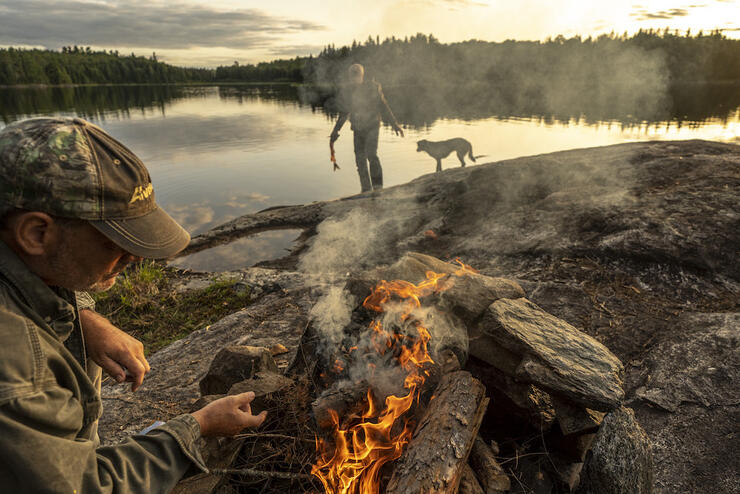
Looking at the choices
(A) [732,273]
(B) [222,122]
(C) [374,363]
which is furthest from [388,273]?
(B) [222,122]

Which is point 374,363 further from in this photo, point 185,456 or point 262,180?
point 262,180

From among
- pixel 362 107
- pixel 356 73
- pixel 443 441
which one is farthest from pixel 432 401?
pixel 356 73

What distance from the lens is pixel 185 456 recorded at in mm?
1556

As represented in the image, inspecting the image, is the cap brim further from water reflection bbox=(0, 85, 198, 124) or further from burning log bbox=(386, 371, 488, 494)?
water reflection bbox=(0, 85, 198, 124)

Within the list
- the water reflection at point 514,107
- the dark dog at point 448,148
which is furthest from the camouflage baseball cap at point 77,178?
the water reflection at point 514,107

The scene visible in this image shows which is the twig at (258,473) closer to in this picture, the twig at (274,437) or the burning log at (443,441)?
the twig at (274,437)

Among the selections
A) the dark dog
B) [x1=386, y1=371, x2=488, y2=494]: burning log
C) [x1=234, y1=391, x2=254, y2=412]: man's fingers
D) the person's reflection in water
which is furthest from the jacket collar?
the dark dog

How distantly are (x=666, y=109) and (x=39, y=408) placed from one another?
54096 millimetres

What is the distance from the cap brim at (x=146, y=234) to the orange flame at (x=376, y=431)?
166cm

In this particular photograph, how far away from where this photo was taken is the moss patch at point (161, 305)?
587cm

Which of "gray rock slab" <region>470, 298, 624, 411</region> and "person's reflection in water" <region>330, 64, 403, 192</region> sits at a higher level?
"person's reflection in water" <region>330, 64, 403, 192</region>

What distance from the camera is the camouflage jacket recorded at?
3.50ft

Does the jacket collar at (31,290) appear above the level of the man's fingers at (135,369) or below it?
above

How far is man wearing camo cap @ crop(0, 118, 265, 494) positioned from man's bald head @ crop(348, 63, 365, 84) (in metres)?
9.03
